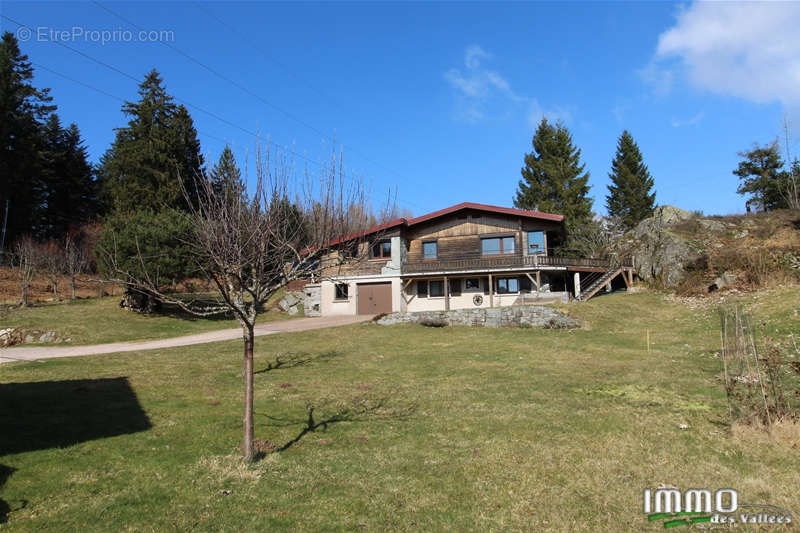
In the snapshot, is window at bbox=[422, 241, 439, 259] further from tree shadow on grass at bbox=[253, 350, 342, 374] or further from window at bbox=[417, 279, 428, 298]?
tree shadow on grass at bbox=[253, 350, 342, 374]

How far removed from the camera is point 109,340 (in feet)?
64.7

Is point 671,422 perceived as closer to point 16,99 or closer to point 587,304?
point 587,304

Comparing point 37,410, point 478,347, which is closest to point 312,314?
point 478,347

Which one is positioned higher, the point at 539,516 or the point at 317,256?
the point at 317,256

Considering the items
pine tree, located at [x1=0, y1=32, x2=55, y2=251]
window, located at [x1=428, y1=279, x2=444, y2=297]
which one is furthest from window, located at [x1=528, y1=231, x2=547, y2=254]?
pine tree, located at [x1=0, y1=32, x2=55, y2=251]

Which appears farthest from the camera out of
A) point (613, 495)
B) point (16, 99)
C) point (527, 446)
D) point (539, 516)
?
point (16, 99)

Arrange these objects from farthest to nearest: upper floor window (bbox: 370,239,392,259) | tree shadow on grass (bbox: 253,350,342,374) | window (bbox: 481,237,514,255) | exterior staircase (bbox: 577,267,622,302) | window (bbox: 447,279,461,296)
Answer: upper floor window (bbox: 370,239,392,259), window (bbox: 447,279,461,296), window (bbox: 481,237,514,255), exterior staircase (bbox: 577,267,622,302), tree shadow on grass (bbox: 253,350,342,374)

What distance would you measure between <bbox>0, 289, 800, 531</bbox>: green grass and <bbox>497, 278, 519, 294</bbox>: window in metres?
16.9

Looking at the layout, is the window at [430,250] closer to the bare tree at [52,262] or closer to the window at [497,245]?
the window at [497,245]

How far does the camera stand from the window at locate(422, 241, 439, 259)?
3219cm

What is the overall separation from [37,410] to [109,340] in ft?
43.0

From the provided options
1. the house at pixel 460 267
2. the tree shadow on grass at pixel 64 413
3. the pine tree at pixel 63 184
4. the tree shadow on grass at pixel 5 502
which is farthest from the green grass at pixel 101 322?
Result: the pine tree at pixel 63 184

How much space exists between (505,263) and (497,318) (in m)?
7.80

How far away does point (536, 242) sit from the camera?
98.8 feet
